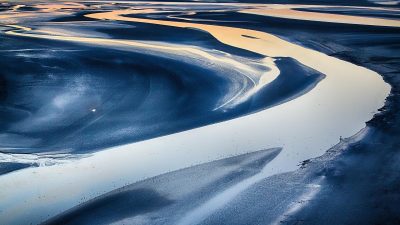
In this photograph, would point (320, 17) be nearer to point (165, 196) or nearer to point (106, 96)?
point (106, 96)

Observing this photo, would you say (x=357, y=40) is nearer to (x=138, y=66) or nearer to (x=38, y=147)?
(x=138, y=66)

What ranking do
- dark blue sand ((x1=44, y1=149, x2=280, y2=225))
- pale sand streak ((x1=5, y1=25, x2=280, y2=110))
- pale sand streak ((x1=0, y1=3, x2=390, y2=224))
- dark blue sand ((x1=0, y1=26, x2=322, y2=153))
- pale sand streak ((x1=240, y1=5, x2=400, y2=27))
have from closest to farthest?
dark blue sand ((x1=44, y1=149, x2=280, y2=225)) < pale sand streak ((x1=0, y1=3, x2=390, y2=224)) < dark blue sand ((x1=0, y1=26, x2=322, y2=153)) < pale sand streak ((x1=5, y1=25, x2=280, y2=110)) < pale sand streak ((x1=240, y1=5, x2=400, y2=27))

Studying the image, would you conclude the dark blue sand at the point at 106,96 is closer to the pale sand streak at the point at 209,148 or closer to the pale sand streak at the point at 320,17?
the pale sand streak at the point at 209,148

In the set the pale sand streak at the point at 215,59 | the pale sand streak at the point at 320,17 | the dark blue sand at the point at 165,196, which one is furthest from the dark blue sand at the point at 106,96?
the pale sand streak at the point at 320,17

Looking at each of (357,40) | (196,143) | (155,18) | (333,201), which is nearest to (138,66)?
(196,143)

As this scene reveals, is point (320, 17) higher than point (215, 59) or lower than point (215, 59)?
lower

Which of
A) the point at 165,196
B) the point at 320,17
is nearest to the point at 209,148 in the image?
the point at 165,196

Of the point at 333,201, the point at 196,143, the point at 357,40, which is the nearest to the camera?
the point at 333,201

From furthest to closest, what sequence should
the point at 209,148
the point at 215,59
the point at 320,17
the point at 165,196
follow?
1. the point at 320,17
2. the point at 215,59
3. the point at 209,148
4. the point at 165,196

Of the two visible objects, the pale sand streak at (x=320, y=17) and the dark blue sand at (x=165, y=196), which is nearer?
the dark blue sand at (x=165, y=196)

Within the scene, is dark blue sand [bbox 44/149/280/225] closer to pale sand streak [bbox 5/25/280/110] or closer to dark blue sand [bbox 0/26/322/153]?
dark blue sand [bbox 0/26/322/153]

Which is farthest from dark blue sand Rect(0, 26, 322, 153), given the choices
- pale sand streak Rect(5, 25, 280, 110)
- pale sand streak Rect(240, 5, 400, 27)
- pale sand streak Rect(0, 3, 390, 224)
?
pale sand streak Rect(240, 5, 400, 27)
